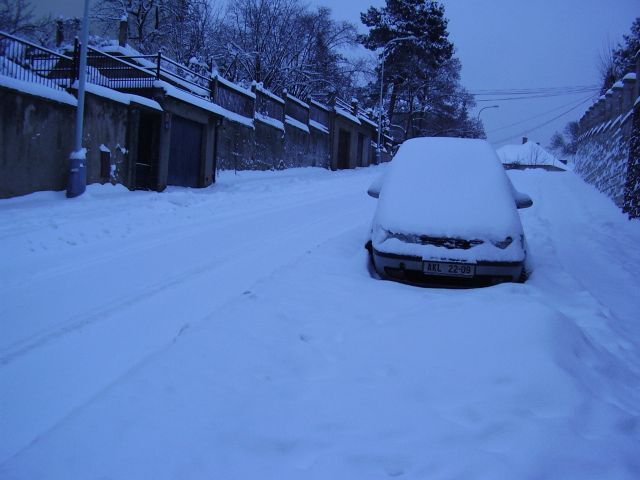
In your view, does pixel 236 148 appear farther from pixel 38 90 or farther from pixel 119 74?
pixel 38 90

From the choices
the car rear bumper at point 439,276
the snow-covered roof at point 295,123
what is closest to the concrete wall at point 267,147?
the snow-covered roof at point 295,123

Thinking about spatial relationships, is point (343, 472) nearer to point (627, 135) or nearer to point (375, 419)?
point (375, 419)

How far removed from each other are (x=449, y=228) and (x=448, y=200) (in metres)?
0.54

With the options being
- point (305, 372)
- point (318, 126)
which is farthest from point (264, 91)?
point (305, 372)

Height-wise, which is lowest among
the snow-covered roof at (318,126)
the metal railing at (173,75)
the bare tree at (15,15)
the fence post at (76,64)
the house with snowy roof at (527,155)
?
the fence post at (76,64)

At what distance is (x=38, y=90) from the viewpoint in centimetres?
1018

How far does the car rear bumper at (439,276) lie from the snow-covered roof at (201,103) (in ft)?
36.0

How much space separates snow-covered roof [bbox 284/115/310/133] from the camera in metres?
24.2

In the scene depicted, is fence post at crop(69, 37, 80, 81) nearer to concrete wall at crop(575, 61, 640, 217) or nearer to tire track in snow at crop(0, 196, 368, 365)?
tire track in snow at crop(0, 196, 368, 365)

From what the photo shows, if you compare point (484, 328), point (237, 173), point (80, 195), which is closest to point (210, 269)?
point (484, 328)

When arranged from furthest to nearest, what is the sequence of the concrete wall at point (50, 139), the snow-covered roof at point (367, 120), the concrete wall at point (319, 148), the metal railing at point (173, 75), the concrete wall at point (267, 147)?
the snow-covered roof at point (367, 120), the concrete wall at point (319, 148), the concrete wall at point (267, 147), the metal railing at point (173, 75), the concrete wall at point (50, 139)

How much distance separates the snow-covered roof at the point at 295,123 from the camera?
2417 cm

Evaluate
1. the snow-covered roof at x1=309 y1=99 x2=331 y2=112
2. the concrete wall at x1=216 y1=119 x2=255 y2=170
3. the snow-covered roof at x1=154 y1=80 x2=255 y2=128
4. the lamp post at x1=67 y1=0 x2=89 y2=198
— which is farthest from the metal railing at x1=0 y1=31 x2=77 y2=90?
the snow-covered roof at x1=309 y1=99 x2=331 y2=112

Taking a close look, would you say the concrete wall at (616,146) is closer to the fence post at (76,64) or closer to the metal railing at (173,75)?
the metal railing at (173,75)
